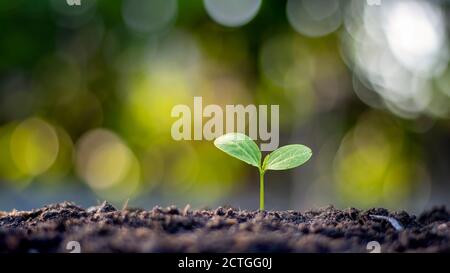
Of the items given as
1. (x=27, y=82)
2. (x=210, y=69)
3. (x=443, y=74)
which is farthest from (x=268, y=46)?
(x=27, y=82)

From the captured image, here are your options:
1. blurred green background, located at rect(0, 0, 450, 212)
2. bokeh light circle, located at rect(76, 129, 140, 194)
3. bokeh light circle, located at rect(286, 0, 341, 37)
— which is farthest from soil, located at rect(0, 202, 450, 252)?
bokeh light circle, located at rect(76, 129, 140, 194)

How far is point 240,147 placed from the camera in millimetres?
1093

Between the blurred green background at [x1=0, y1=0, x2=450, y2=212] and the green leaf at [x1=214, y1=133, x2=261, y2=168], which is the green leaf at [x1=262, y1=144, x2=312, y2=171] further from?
the blurred green background at [x1=0, y1=0, x2=450, y2=212]

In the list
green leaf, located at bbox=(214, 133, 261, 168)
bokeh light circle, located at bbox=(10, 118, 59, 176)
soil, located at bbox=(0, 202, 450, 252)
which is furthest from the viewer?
bokeh light circle, located at bbox=(10, 118, 59, 176)

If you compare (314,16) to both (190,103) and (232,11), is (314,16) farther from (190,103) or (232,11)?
(190,103)

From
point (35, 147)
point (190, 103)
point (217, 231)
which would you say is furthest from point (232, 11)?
point (217, 231)

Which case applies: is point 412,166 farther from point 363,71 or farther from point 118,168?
point 118,168

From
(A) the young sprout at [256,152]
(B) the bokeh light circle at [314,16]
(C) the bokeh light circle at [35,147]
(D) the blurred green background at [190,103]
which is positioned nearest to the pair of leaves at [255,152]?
(A) the young sprout at [256,152]

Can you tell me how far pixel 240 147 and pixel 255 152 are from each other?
1.7 inches

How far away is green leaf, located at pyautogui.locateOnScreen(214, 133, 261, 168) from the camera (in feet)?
3.51

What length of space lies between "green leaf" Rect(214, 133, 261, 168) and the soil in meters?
0.13

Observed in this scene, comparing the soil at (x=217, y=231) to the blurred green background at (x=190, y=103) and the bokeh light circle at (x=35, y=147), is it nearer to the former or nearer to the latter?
the blurred green background at (x=190, y=103)

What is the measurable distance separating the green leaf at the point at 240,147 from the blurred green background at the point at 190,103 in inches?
64.6

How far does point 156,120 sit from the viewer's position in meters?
3.01
